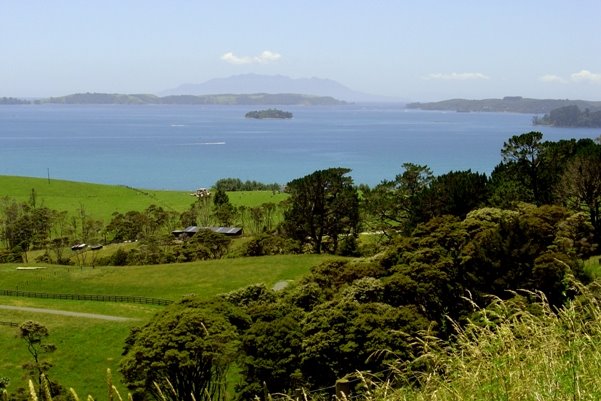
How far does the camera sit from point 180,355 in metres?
22.4

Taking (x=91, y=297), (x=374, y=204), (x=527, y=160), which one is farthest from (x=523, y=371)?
(x=374, y=204)

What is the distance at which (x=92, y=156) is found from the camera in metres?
199

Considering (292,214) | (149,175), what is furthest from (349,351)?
(149,175)

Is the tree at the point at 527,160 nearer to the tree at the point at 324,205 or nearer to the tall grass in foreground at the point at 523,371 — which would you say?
the tree at the point at 324,205

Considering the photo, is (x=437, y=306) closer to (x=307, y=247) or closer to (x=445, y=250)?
A: (x=445, y=250)

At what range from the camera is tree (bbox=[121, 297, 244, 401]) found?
22.5m

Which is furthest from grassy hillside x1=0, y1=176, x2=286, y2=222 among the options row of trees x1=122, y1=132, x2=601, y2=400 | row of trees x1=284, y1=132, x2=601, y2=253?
row of trees x1=122, y1=132, x2=601, y2=400

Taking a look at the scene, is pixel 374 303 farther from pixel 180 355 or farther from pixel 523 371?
pixel 523 371

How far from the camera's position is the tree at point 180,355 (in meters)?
22.5

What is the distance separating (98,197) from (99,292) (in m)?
63.5

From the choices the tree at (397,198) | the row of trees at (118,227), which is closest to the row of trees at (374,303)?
the tree at (397,198)

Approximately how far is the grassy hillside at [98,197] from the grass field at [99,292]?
136ft

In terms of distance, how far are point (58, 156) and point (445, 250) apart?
18390cm

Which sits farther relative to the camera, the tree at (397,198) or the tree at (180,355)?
the tree at (397,198)
